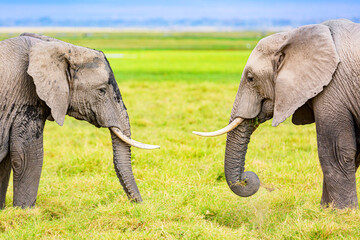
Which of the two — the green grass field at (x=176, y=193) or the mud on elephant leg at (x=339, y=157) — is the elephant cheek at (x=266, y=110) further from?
the green grass field at (x=176, y=193)

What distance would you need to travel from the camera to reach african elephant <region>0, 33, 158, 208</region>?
16.2ft

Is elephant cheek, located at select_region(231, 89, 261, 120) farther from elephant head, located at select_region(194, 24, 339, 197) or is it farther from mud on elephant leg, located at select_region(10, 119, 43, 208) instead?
mud on elephant leg, located at select_region(10, 119, 43, 208)

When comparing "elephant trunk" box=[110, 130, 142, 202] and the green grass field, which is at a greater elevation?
"elephant trunk" box=[110, 130, 142, 202]

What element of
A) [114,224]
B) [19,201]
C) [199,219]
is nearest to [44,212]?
[19,201]

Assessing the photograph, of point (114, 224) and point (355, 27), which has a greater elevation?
point (355, 27)

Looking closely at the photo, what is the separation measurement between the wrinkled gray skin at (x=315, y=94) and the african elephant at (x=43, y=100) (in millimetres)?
1055

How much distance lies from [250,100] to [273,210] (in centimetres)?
116

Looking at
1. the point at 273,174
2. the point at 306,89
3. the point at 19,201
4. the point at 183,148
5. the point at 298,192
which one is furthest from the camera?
the point at 183,148

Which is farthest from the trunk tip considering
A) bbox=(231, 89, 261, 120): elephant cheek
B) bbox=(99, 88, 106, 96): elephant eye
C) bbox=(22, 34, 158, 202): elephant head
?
bbox=(99, 88, 106, 96): elephant eye

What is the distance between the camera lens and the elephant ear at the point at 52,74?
491 cm

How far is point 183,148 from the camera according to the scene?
314 inches

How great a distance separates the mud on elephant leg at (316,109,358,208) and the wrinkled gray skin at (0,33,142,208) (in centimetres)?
189

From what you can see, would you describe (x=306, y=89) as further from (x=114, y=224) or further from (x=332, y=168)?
(x=114, y=224)

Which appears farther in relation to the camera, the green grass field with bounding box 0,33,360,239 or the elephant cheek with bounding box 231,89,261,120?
the elephant cheek with bounding box 231,89,261,120
